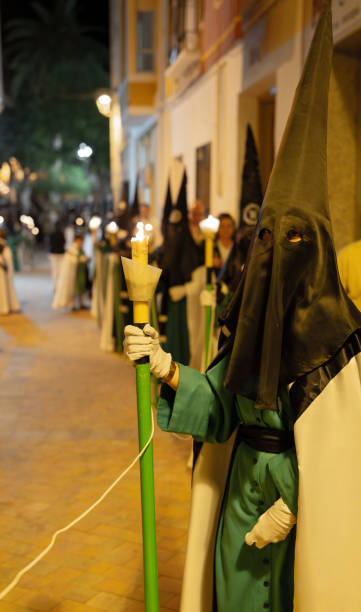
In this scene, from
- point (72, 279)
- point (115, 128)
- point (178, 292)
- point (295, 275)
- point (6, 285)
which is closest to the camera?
point (295, 275)

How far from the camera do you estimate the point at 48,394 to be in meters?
8.40

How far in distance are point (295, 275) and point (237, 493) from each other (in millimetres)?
875

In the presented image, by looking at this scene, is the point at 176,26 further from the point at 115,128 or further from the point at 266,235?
the point at 266,235

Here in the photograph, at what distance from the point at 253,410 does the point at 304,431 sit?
0.87ft

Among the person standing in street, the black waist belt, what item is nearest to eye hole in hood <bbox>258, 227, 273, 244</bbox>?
the black waist belt

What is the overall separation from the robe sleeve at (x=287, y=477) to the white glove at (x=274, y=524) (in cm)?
2

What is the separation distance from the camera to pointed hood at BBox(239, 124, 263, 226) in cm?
574

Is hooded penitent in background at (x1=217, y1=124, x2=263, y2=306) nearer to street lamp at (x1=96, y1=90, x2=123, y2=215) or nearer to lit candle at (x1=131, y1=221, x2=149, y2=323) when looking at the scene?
lit candle at (x1=131, y1=221, x2=149, y2=323)

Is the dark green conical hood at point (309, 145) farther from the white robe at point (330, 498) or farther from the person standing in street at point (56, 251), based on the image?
the person standing in street at point (56, 251)

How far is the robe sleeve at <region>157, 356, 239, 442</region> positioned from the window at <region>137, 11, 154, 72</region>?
1890 centimetres

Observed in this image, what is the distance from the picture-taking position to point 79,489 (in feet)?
17.7

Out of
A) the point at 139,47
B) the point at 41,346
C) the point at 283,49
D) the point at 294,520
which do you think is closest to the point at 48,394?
the point at 41,346

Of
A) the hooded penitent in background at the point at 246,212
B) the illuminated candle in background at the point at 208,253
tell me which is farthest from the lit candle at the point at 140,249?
the hooded penitent in background at the point at 246,212

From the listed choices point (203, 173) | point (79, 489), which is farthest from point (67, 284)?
point (79, 489)
